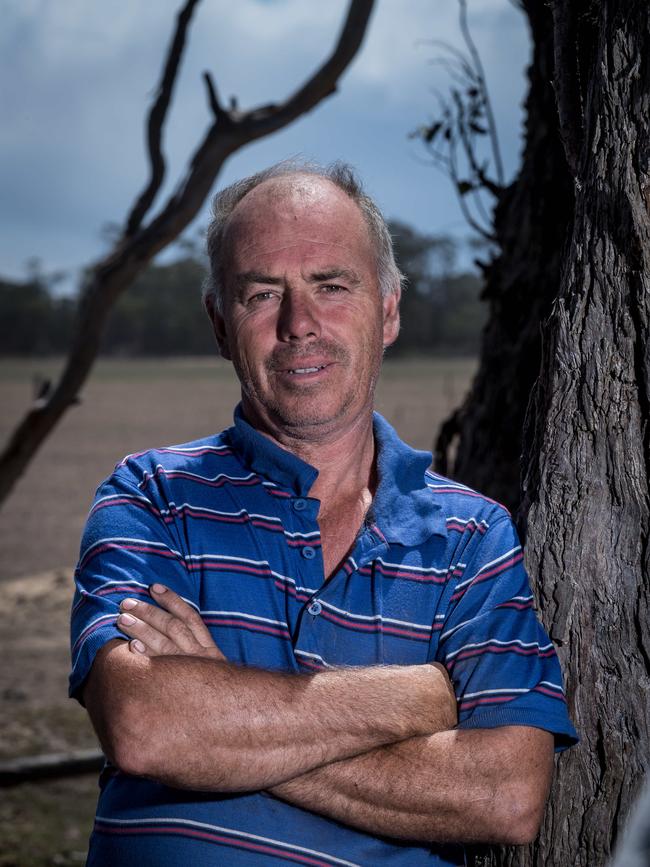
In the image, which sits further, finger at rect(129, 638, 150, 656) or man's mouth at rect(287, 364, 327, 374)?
man's mouth at rect(287, 364, 327, 374)

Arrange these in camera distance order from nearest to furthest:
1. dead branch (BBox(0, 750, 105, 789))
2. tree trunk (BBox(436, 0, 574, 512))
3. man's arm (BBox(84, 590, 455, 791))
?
man's arm (BBox(84, 590, 455, 791)) < tree trunk (BBox(436, 0, 574, 512)) < dead branch (BBox(0, 750, 105, 789))

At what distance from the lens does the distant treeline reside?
71.9m

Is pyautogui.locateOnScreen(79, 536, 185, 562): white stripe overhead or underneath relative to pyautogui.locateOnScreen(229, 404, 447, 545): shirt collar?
underneath

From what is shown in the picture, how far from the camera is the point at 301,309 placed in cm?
226

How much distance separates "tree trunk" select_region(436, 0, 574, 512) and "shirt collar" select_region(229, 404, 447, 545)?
3.05ft

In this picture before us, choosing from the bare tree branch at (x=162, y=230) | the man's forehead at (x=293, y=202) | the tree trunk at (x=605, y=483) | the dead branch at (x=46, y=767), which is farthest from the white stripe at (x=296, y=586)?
the dead branch at (x=46, y=767)

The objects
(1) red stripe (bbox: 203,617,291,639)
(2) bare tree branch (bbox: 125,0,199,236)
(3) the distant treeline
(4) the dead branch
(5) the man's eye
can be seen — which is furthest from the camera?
(3) the distant treeline

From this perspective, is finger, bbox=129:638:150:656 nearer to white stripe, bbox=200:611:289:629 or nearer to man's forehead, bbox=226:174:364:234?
white stripe, bbox=200:611:289:629

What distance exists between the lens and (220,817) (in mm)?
1859

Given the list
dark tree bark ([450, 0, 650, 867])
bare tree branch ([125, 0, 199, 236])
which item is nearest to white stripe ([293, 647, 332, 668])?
dark tree bark ([450, 0, 650, 867])

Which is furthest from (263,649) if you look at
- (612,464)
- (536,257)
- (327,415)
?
(536,257)

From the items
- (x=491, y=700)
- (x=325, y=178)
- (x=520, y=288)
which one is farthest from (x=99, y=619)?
(x=520, y=288)

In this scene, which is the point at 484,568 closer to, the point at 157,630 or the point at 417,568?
the point at 417,568

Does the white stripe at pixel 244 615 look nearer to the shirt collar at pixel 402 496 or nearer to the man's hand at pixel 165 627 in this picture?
the man's hand at pixel 165 627
